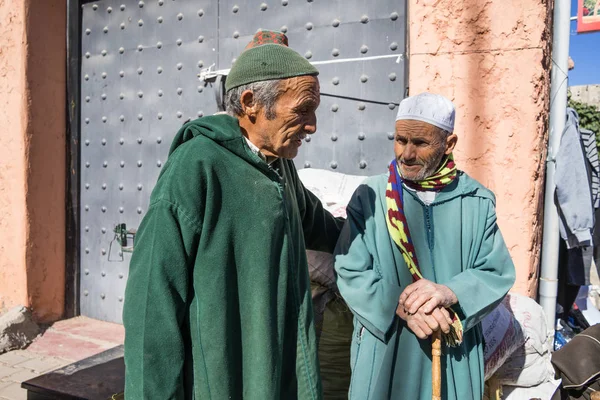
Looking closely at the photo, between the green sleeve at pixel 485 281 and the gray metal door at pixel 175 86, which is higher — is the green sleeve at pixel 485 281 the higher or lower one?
the lower one

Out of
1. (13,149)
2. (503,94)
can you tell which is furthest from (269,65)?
(13,149)

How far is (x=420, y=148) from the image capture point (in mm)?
1900

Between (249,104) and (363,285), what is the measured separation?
76cm

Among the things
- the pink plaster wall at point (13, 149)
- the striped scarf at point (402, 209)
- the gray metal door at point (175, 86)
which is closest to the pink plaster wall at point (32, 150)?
the pink plaster wall at point (13, 149)

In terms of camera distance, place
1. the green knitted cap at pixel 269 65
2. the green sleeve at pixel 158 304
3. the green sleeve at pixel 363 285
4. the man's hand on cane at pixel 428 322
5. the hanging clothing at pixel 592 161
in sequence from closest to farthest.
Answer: the green sleeve at pixel 158 304, the green knitted cap at pixel 269 65, the man's hand on cane at pixel 428 322, the green sleeve at pixel 363 285, the hanging clothing at pixel 592 161

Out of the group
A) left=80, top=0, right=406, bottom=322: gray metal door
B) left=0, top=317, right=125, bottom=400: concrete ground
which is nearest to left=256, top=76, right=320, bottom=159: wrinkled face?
left=80, top=0, right=406, bottom=322: gray metal door

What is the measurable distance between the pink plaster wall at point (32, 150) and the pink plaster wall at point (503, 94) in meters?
3.39

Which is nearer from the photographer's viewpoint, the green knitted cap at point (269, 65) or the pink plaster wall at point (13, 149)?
the green knitted cap at point (269, 65)

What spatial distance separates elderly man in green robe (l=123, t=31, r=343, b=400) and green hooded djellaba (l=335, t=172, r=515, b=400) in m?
0.30

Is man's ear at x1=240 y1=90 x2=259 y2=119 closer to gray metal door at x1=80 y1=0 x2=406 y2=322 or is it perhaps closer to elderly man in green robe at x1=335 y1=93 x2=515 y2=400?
elderly man in green robe at x1=335 y1=93 x2=515 y2=400

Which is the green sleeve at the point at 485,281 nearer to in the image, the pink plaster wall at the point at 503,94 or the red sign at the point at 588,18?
the pink plaster wall at the point at 503,94

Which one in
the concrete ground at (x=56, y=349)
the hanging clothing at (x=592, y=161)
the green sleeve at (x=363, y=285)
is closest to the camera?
the green sleeve at (x=363, y=285)

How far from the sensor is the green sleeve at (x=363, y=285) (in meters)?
1.80

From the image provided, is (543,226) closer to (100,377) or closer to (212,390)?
(212,390)
